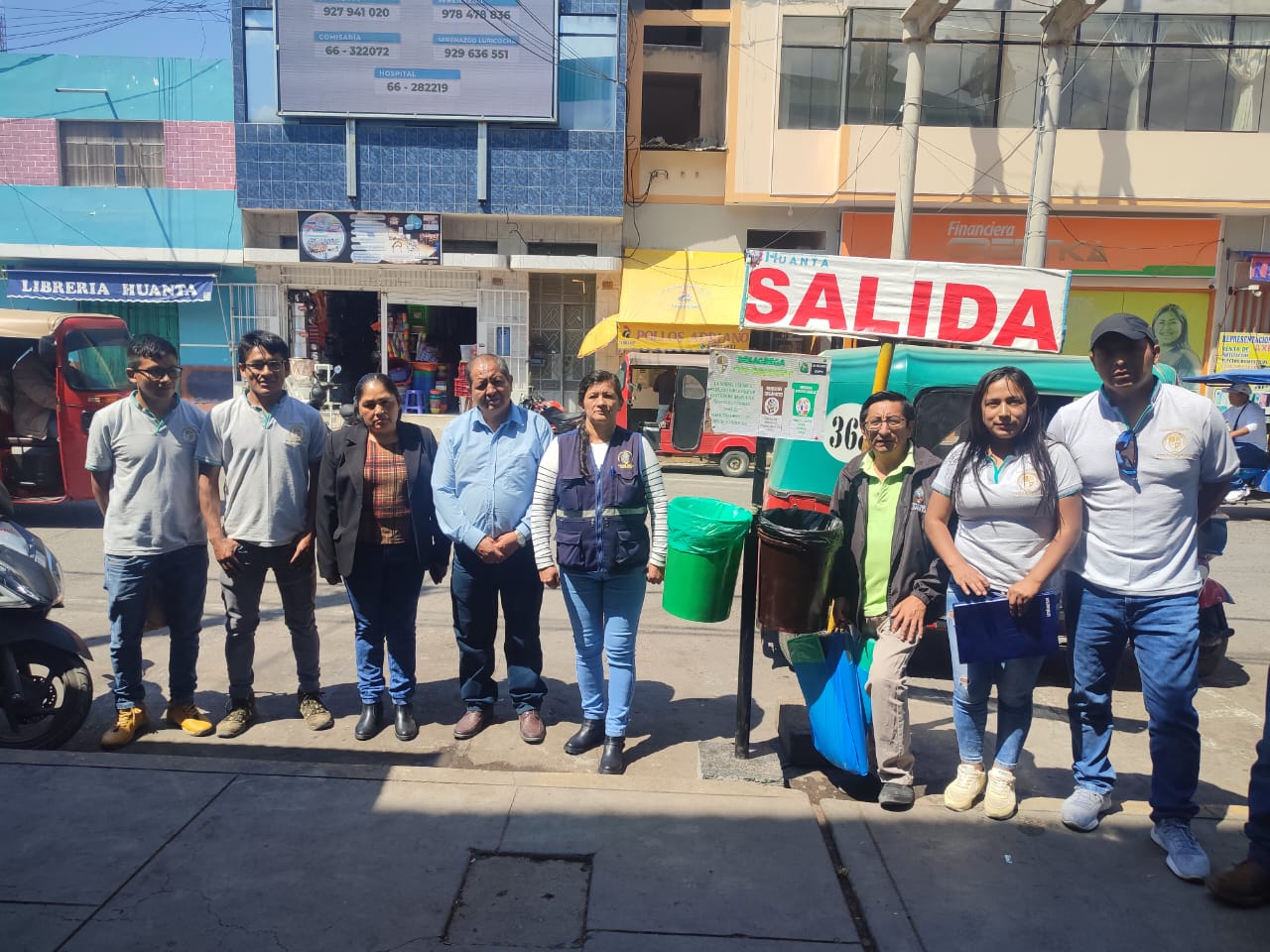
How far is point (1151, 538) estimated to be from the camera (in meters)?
3.41

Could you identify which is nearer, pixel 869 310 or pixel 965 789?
pixel 965 789

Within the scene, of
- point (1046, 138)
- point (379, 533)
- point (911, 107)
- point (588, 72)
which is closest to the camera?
point (379, 533)

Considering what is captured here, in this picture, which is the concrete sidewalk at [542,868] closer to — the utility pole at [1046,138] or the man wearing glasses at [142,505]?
the man wearing glasses at [142,505]

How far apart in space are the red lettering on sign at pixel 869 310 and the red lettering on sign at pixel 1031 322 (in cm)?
52

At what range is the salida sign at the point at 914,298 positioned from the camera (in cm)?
429

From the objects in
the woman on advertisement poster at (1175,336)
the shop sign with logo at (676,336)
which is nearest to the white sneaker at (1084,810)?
the shop sign with logo at (676,336)

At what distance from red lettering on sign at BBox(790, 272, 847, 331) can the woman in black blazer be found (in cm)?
198

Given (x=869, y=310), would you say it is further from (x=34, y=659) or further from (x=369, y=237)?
(x=369, y=237)

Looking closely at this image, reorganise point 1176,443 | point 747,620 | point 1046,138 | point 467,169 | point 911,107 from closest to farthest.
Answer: point 1176,443 < point 747,620 < point 911,107 < point 1046,138 < point 467,169

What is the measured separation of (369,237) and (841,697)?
1837cm

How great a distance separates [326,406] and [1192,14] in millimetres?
18427

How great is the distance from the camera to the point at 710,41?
2077 cm

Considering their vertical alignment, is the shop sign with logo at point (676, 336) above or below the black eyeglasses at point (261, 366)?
above

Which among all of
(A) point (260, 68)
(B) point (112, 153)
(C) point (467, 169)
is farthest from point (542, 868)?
(B) point (112, 153)
